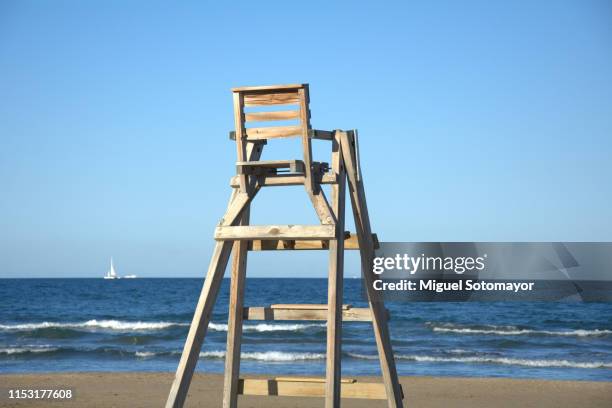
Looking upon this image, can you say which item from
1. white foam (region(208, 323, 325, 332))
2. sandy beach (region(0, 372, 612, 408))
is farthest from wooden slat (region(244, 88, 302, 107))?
white foam (region(208, 323, 325, 332))

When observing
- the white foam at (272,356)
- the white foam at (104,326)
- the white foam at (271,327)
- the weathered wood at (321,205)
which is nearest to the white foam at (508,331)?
the white foam at (271,327)

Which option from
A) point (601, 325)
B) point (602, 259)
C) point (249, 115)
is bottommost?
point (601, 325)

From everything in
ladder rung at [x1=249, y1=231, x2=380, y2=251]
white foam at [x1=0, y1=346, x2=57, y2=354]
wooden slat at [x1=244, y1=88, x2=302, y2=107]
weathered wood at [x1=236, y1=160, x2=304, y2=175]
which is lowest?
white foam at [x1=0, y1=346, x2=57, y2=354]

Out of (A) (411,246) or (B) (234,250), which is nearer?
(B) (234,250)

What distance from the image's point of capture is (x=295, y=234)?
5.77 meters

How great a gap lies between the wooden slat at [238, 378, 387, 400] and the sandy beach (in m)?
4.42

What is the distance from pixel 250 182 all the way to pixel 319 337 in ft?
56.5

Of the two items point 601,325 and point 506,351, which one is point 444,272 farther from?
point 601,325

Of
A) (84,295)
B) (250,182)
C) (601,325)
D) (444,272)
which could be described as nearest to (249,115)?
(250,182)

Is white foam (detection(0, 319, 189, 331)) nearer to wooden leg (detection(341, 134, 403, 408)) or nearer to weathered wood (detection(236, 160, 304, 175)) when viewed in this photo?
wooden leg (detection(341, 134, 403, 408))

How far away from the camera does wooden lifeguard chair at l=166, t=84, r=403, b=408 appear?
18.6ft

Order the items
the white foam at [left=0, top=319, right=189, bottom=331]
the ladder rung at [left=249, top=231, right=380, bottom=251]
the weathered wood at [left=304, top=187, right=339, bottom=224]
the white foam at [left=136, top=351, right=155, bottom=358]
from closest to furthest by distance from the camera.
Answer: the weathered wood at [left=304, top=187, right=339, bottom=224] < the ladder rung at [left=249, top=231, right=380, bottom=251] < the white foam at [left=136, top=351, right=155, bottom=358] < the white foam at [left=0, top=319, right=189, bottom=331]

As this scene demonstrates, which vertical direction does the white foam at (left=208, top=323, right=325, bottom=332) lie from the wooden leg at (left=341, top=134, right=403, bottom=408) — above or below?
below

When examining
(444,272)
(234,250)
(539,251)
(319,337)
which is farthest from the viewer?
(319,337)
